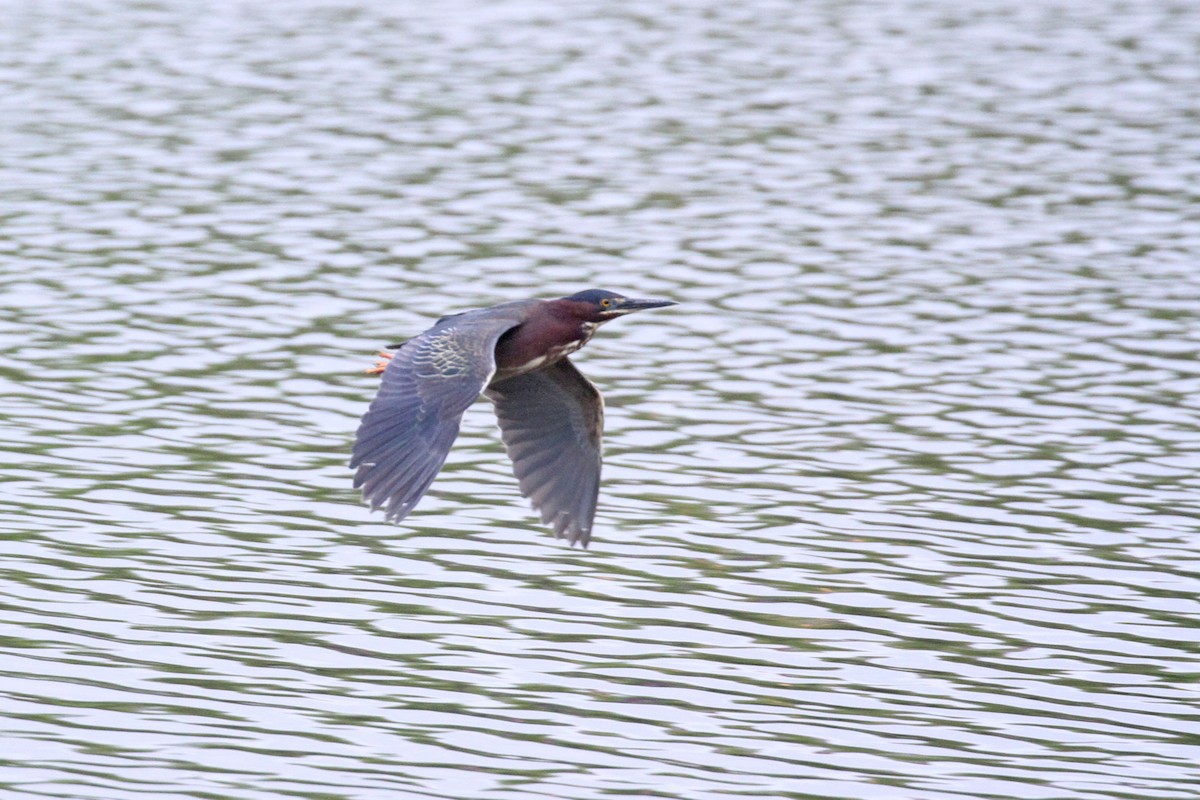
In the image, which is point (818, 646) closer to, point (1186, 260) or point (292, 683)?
point (292, 683)

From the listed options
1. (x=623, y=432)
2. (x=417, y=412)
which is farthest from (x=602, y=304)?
(x=623, y=432)

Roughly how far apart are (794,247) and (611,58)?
25.1 ft

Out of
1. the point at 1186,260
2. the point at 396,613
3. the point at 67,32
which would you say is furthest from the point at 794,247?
the point at 67,32

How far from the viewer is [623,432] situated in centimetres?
1094

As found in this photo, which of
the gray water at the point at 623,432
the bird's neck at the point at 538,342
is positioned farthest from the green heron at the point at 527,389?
the gray water at the point at 623,432

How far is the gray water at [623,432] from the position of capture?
23.3 feet

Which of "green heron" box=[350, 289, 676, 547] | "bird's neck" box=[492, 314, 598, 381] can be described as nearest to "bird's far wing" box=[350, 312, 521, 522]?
"green heron" box=[350, 289, 676, 547]

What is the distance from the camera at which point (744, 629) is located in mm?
8211

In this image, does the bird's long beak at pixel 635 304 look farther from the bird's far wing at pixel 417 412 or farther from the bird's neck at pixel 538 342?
the bird's far wing at pixel 417 412

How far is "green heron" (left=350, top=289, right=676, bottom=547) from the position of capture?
7.41 m

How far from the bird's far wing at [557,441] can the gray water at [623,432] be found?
17.8 inches

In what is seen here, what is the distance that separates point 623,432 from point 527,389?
8.33ft

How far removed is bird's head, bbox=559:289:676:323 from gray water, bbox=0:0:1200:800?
1199 millimetres

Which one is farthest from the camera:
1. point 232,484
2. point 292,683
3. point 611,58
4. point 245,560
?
point 611,58
